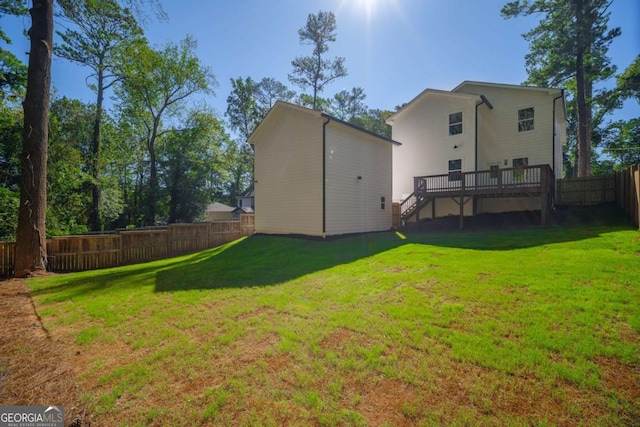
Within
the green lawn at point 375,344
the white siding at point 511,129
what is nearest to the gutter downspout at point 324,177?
the green lawn at point 375,344

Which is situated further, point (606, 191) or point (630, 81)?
point (630, 81)

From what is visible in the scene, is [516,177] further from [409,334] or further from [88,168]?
[88,168]

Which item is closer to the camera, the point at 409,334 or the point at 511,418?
the point at 511,418

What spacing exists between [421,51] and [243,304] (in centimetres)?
1517

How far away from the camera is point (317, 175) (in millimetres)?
12711

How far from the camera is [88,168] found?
19.8m

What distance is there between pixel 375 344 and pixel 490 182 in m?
15.0

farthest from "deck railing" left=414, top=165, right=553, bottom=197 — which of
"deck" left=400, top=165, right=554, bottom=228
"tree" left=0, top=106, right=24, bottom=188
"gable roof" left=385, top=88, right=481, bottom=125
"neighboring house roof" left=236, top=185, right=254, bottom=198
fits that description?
"neighboring house roof" left=236, top=185, right=254, bottom=198

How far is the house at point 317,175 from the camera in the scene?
12734 millimetres

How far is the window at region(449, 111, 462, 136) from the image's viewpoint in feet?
54.1

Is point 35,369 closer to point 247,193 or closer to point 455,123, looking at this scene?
point 455,123

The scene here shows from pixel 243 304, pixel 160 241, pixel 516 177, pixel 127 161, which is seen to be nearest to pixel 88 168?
pixel 127 161

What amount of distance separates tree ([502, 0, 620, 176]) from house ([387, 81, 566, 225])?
10.2 ft

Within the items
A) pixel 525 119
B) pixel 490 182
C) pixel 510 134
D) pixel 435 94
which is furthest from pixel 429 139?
pixel 525 119
